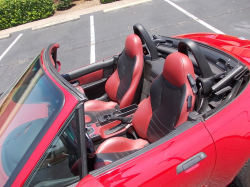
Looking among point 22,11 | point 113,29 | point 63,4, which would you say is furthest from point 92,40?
point 22,11

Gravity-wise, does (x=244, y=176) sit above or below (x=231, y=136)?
below

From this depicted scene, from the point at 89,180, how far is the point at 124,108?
143 cm

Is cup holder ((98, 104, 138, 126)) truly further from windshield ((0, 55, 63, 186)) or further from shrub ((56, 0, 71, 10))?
shrub ((56, 0, 71, 10))

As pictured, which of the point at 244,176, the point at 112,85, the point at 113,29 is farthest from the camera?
the point at 113,29

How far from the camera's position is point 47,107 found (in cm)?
158

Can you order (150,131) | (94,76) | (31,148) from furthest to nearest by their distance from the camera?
(94,76)
(150,131)
(31,148)

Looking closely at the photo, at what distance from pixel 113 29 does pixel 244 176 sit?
6.06m

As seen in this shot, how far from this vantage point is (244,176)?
1.90 meters

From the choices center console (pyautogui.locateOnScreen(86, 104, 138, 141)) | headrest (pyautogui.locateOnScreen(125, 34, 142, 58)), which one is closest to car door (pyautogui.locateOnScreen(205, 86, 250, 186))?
center console (pyautogui.locateOnScreen(86, 104, 138, 141))

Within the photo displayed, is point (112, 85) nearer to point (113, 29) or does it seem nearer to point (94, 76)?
point (94, 76)

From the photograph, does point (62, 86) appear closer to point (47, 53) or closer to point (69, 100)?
point (69, 100)

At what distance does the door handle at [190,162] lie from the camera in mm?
1547

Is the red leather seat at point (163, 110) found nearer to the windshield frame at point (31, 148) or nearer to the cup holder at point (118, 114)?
the cup holder at point (118, 114)

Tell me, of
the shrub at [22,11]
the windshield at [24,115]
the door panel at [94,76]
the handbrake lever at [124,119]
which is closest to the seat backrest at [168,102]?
the handbrake lever at [124,119]
